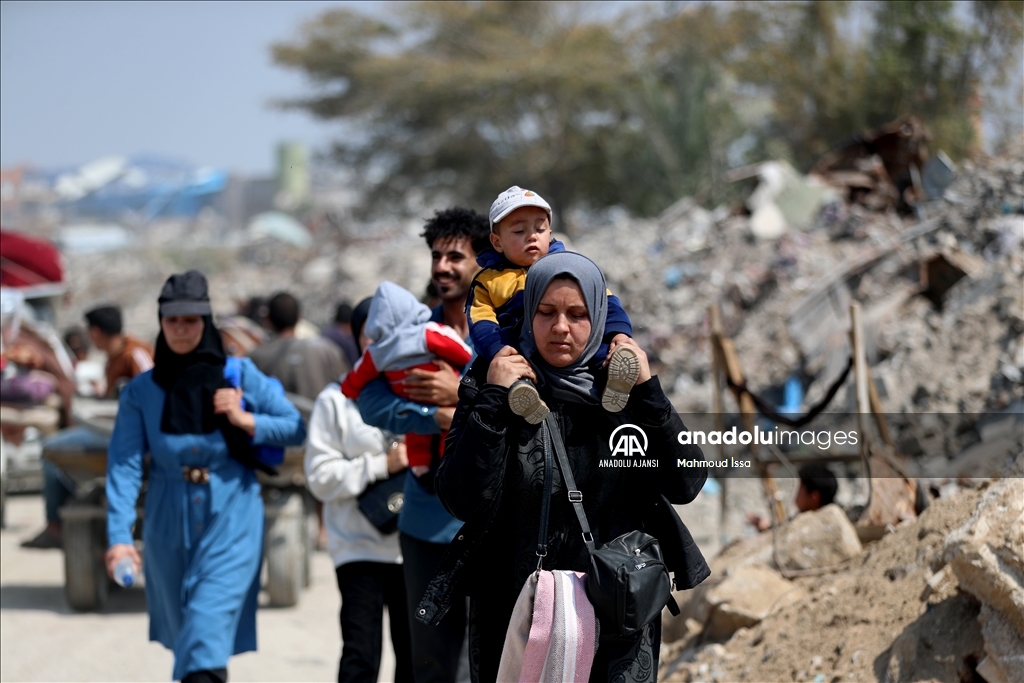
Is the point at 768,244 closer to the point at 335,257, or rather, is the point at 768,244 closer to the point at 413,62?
the point at 335,257

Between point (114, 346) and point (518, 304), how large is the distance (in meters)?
5.71

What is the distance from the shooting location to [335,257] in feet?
85.6

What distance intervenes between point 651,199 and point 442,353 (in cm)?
2084

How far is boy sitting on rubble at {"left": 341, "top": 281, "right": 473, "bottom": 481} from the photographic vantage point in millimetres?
3705

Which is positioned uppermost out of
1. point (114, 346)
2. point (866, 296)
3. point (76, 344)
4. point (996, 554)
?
point (76, 344)

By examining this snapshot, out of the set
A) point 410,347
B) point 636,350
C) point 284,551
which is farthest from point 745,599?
point 284,551

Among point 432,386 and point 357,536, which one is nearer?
point 432,386

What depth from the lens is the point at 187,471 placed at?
4203 mm

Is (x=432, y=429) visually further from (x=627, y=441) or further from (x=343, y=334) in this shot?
(x=343, y=334)

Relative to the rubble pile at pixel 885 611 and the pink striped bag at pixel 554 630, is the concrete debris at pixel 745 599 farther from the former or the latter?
the pink striped bag at pixel 554 630

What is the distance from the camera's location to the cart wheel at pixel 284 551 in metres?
6.71

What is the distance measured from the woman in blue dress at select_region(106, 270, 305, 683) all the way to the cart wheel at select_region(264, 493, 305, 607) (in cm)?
243

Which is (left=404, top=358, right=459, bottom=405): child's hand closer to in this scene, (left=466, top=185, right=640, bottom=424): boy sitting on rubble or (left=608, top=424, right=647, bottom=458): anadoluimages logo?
(left=466, top=185, right=640, bottom=424): boy sitting on rubble

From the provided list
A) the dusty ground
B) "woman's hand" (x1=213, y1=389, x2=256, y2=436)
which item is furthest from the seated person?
"woman's hand" (x1=213, y1=389, x2=256, y2=436)
